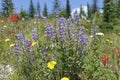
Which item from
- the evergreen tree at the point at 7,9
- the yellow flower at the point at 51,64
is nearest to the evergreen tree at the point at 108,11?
the evergreen tree at the point at 7,9

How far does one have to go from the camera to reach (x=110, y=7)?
112ft

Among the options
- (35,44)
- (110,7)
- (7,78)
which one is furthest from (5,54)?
(110,7)

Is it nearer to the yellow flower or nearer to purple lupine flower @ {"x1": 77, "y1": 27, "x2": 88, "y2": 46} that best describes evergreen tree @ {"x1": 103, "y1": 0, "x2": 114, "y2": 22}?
purple lupine flower @ {"x1": 77, "y1": 27, "x2": 88, "y2": 46}

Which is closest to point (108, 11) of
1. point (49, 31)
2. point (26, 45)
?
point (26, 45)

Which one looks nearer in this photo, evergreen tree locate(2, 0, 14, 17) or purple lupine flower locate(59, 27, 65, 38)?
purple lupine flower locate(59, 27, 65, 38)

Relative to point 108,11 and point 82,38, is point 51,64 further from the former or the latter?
point 108,11

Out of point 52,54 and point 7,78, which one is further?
point 7,78

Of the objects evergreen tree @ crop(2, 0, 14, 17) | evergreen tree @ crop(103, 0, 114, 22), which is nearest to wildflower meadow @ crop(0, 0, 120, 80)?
evergreen tree @ crop(2, 0, 14, 17)

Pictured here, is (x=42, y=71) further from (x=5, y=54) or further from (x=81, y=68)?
(x=5, y=54)

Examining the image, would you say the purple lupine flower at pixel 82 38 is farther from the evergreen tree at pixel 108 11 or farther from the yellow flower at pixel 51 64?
the evergreen tree at pixel 108 11

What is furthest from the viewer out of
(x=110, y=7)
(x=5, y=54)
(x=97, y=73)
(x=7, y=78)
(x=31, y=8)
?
(x=31, y=8)

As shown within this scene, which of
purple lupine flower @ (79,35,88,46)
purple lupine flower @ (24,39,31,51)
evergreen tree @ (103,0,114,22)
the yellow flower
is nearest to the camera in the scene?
the yellow flower

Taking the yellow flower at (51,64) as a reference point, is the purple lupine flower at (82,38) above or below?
above

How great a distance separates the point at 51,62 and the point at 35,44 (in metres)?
0.63
